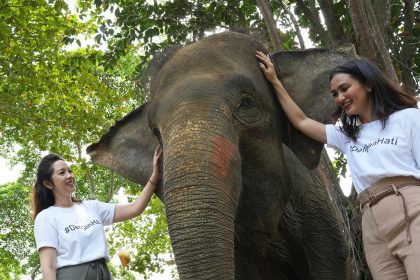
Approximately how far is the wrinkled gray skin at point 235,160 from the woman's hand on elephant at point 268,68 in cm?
4

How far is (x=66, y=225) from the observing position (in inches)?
161

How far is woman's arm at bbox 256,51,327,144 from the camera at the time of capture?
153 inches

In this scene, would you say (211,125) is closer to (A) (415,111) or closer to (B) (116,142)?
(A) (415,111)

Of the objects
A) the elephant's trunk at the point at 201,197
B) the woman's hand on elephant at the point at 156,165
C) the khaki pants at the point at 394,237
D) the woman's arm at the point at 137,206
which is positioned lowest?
the khaki pants at the point at 394,237

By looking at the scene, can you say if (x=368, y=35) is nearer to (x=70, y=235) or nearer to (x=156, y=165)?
(x=156, y=165)

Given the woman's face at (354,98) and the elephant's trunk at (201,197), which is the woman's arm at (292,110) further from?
the elephant's trunk at (201,197)

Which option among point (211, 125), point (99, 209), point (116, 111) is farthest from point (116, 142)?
point (116, 111)

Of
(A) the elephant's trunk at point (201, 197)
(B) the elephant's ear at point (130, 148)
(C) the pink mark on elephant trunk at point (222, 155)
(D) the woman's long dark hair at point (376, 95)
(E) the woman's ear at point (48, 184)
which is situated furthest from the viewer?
(B) the elephant's ear at point (130, 148)

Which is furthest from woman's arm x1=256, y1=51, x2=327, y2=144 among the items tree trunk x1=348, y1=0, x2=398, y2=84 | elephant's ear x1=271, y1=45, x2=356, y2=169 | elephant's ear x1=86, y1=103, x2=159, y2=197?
tree trunk x1=348, y1=0, x2=398, y2=84

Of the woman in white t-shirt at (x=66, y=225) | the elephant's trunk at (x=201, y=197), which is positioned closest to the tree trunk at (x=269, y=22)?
the woman in white t-shirt at (x=66, y=225)

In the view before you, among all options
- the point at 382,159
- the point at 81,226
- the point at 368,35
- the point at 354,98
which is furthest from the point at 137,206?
the point at 368,35

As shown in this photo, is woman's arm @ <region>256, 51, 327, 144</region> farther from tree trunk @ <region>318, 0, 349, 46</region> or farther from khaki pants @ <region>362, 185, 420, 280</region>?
tree trunk @ <region>318, 0, 349, 46</region>

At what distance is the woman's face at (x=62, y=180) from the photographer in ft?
14.0

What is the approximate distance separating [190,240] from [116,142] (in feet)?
7.31
